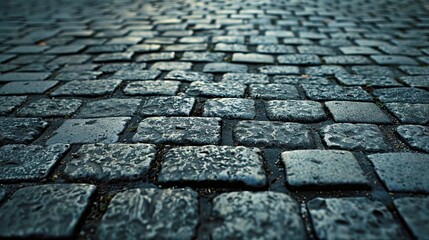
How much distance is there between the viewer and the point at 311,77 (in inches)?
96.9

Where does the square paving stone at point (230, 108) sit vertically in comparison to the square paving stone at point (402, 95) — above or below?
above

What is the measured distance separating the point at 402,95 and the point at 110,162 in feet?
6.41

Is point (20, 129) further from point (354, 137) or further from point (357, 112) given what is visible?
point (357, 112)

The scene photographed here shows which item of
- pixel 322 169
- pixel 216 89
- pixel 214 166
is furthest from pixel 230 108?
pixel 322 169

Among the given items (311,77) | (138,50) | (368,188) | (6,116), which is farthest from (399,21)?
(6,116)

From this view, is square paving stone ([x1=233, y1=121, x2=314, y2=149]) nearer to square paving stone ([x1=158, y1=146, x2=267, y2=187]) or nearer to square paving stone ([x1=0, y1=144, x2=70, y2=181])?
square paving stone ([x1=158, y1=146, x2=267, y2=187])

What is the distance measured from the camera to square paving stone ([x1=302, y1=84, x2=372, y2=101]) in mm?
2037

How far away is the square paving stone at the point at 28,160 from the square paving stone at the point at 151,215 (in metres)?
0.44

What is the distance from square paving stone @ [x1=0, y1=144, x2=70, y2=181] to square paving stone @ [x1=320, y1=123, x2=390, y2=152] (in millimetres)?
1321

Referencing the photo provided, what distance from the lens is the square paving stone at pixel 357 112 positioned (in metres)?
1.73

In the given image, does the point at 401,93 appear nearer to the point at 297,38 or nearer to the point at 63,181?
the point at 297,38

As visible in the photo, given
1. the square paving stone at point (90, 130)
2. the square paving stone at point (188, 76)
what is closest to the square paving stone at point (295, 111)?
the square paving stone at point (188, 76)

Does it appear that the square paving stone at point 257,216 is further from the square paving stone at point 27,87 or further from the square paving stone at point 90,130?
the square paving stone at point 27,87

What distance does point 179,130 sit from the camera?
1.61 meters
